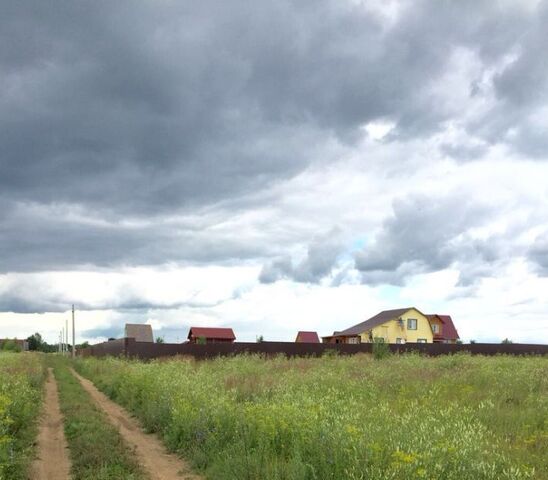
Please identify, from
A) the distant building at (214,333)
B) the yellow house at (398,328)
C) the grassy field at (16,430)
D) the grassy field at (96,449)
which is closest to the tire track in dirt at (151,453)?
the grassy field at (96,449)

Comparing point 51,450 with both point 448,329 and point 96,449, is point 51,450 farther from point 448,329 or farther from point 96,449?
point 448,329

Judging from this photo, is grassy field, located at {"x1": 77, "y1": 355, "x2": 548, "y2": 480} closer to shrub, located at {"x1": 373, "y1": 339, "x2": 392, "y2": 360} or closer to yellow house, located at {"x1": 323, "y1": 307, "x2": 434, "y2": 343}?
shrub, located at {"x1": 373, "y1": 339, "x2": 392, "y2": 360}

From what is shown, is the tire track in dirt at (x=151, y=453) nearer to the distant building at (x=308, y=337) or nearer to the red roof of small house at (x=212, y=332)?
the red roof of small house at (x=212, y=332)

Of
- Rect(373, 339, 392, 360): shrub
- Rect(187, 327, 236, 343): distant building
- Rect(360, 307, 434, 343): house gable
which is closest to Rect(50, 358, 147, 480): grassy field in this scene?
Rect(373, 339, 392, 360): shrub

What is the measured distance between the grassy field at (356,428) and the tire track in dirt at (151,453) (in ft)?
0.87

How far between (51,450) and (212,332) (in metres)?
73.7

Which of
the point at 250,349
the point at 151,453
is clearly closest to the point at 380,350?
the point at 250,349

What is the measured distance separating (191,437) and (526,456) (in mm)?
6213

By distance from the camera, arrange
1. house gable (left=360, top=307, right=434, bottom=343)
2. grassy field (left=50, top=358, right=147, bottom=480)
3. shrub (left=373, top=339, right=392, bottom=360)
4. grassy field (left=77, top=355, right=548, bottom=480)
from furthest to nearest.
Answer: house gable (left=360, top=307, right=434, bottom=343) → shrub (left=373, top=339, right=392, bottom=360) → grassy field (left=50, top=358, right=147, bottom=480) → grassy field (left=77, top=355, right=548, bottom=480)

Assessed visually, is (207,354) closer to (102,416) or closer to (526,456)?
(102,416)

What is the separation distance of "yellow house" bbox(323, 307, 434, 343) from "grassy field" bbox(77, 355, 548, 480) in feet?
174

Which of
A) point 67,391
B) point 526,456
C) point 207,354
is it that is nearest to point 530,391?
point 526,456

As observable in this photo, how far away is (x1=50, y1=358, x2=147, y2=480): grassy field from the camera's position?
970 centimetres

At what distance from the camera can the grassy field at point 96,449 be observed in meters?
9.70
